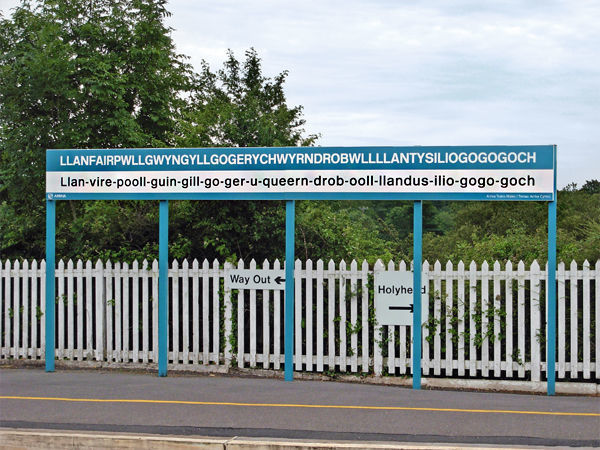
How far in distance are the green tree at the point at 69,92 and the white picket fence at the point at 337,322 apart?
3654mm

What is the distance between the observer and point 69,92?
16391 mm

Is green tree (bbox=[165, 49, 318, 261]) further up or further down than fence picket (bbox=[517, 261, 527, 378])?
further up

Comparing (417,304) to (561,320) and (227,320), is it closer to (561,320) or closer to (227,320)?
(561,320)

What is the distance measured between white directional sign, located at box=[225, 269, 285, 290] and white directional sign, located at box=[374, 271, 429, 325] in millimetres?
1361

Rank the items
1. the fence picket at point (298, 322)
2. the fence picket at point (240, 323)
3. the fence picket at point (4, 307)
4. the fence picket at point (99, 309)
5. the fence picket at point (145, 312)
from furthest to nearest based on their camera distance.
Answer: the fence picket at point (4, 307) < the fence picket at point (99, 309) < the fence picket at point (145, 312) < the fence picket at point (240, 323) < the fence picket at point (298, 322)

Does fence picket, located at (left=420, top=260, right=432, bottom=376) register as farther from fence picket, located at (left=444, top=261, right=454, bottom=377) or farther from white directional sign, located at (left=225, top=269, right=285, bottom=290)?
white directional sign, located at (left=225, top=269, right=285, bottom=290)

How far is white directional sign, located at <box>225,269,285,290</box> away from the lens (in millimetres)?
9930

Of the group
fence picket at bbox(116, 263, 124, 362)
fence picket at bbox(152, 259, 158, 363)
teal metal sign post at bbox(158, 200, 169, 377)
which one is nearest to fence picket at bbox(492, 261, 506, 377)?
teal metal sign post at bbox(158, 200, 169, 377)

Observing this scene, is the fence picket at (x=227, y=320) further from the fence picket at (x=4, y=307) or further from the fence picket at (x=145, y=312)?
the fence picket at (x=4, y=307)

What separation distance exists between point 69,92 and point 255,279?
28.8 feet

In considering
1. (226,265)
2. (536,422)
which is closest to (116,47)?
(226,265)

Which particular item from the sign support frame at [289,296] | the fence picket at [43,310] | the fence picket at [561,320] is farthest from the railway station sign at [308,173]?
the fence picket at [43,310]

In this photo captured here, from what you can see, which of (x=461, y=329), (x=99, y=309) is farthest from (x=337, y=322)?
(x=99, y=309)

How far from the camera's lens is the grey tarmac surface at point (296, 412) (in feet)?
22.6
